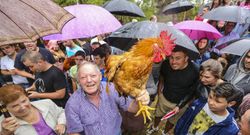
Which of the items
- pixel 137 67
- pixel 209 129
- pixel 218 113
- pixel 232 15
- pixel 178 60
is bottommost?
pixel 209 129

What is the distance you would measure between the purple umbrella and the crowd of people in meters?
0.41

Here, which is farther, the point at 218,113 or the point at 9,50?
the point at 9,50

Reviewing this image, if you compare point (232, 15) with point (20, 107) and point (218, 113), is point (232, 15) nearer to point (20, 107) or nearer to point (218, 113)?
point (218, 113)

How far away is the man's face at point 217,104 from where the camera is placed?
3076mm

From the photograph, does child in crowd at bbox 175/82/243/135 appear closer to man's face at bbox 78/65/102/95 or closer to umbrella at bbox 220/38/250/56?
umbrella at bbox 220/38/250/56

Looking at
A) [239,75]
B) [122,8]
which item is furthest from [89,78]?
[122,8]

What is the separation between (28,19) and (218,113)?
235 centimetres

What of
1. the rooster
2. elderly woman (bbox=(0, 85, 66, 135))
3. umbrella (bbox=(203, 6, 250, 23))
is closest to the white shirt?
elderly woman (bbox=(0, 85, 66, 135))

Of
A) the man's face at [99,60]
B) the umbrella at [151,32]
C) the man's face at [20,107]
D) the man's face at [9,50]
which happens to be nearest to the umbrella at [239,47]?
the umbrella at [151,32]

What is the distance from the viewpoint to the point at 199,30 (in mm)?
5672

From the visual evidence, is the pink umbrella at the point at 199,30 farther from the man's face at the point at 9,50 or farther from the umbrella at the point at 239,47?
the man's face at the point at 9,50

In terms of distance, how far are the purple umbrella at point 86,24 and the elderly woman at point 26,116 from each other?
110 centimetres

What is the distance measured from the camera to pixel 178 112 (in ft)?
13.0

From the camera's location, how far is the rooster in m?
2.55
